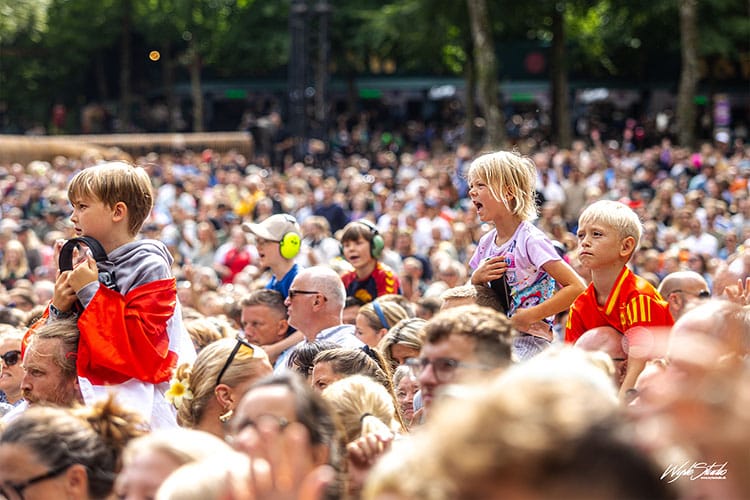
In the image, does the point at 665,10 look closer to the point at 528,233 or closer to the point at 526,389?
the point at 528,233

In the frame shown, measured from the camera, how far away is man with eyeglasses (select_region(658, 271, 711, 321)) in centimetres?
750

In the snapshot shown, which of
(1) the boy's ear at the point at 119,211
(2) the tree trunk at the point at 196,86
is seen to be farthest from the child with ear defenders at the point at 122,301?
(2) the tree trunk at the point at 196,86

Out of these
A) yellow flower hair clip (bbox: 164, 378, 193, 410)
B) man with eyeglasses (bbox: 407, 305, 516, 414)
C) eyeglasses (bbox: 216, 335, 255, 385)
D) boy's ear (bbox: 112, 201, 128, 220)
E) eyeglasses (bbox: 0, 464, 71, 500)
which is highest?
boy's ear (bbox: 112, 201, 128, 220)

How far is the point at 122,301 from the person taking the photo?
4.48 meters

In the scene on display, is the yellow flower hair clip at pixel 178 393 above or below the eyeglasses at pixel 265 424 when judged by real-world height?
below

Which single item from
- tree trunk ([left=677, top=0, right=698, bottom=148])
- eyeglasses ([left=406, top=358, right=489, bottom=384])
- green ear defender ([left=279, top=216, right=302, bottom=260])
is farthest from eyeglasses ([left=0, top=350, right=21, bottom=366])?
tree trunk ([left=677, top=0, right=698, bottom=148])

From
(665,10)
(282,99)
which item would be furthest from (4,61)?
(665,10)

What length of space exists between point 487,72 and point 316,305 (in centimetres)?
2449

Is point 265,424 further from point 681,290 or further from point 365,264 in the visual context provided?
point 365,264

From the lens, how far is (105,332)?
14.5 feet

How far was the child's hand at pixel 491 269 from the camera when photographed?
5.20 m

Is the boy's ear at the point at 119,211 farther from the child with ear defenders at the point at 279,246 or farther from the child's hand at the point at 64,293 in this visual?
the child with ear defenders at the point at 279,246

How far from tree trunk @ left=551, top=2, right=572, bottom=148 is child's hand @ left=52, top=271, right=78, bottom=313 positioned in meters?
30.9

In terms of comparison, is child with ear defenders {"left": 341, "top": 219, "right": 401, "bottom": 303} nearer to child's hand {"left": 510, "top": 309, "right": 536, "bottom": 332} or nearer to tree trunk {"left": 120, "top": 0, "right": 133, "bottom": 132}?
child's hand {"left": 510, "top": 309, "right": 536, "bottom": 332}
